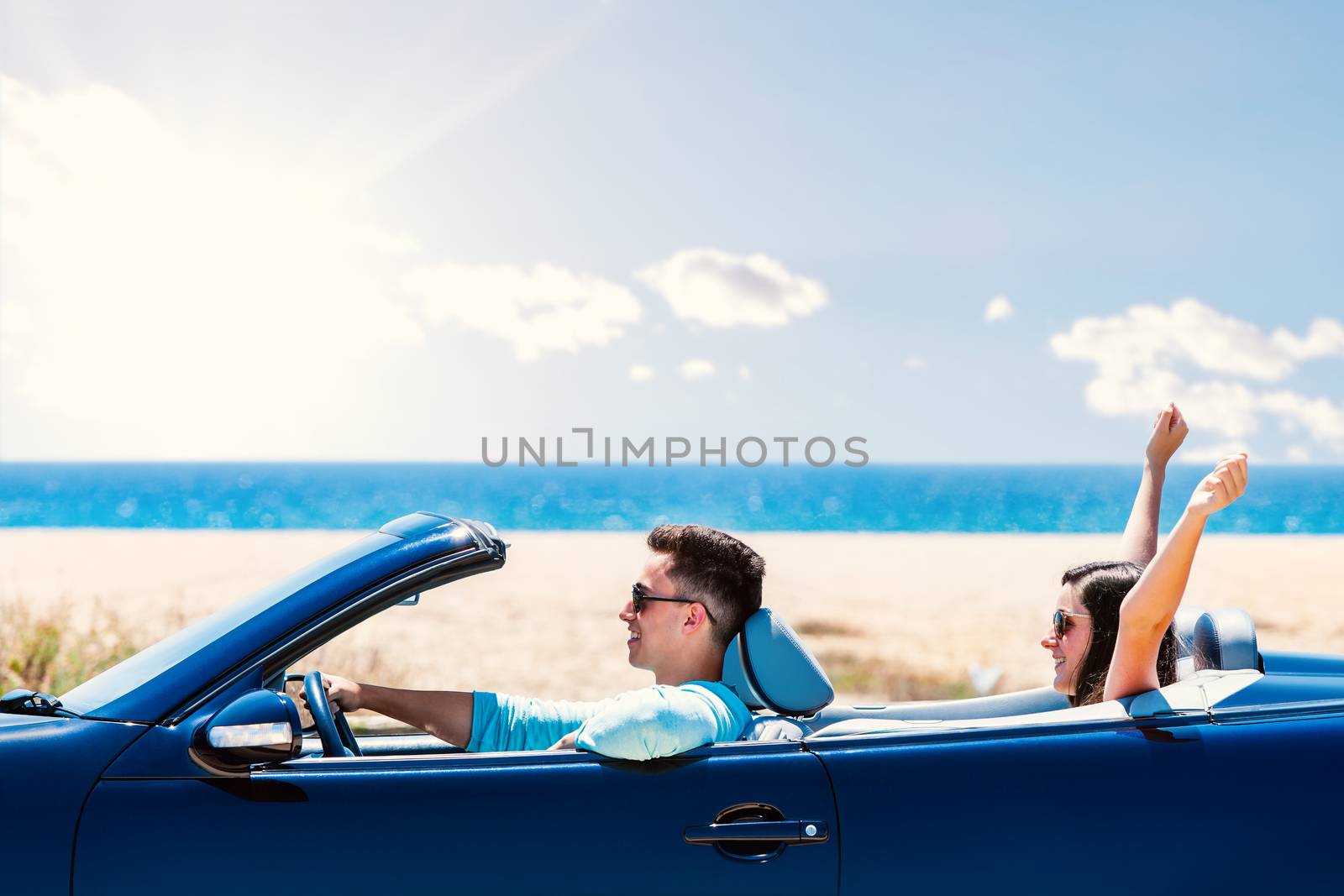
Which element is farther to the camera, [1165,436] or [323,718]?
[1165,436]

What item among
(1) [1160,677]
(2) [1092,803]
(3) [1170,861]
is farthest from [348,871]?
(1) [1160,677]

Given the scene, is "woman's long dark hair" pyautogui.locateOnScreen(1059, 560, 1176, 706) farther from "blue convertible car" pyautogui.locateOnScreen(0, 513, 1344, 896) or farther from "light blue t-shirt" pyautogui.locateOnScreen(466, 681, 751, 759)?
"light blue t-shirt" pyautogui.locateOnScreen(466, 681, 751, 759)

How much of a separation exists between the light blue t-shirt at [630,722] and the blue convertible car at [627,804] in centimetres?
4

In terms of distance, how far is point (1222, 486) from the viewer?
95.7 inches

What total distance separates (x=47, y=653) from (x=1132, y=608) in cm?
740

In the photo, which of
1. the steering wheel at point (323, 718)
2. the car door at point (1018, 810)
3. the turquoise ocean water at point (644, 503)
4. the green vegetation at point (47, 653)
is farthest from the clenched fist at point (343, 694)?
the turquoise ocean water at point (644, 503)

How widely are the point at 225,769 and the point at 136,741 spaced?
0.62ft

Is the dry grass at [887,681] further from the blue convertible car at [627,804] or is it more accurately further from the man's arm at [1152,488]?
the blue convertible car at [627,804]

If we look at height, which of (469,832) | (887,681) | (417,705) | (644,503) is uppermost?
(644,503)

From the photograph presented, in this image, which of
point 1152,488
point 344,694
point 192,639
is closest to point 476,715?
point 344,694

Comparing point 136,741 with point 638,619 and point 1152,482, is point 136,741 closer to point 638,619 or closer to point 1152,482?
point 638,619

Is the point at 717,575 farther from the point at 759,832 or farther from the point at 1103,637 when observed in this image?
the point at 1103,637

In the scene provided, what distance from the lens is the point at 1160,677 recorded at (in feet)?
9.79

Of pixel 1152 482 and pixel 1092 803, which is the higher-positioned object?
pixel 1152 482
